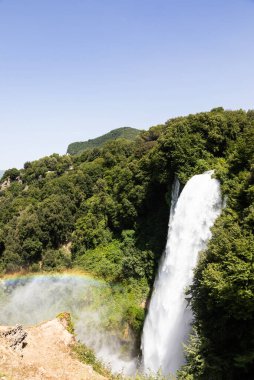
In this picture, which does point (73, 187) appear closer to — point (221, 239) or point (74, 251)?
point (74, 251)

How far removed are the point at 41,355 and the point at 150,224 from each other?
72.3ft

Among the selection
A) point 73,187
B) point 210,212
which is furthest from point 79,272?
point 210,212

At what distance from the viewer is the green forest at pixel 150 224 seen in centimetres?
1808

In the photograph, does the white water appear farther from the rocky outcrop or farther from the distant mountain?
the distant mountain

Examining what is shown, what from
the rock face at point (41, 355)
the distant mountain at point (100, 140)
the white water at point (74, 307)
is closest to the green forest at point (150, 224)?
the white water at point (74, 307)

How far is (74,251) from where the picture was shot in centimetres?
4906

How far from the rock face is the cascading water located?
25.8 ft

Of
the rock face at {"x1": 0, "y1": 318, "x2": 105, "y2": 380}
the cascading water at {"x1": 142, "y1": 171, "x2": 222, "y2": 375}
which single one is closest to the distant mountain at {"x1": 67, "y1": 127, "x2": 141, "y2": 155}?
the cascading water at {"x1": 142, "y1": 171, "x2": 222, "y2": 375}

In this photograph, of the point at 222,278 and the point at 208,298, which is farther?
the point at 208,298

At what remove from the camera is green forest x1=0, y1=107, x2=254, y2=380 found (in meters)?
18.1

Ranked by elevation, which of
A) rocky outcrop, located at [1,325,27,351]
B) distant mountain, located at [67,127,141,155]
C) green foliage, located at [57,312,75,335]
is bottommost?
green foliage, located at [57,312,75,335]

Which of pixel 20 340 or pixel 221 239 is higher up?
pixel 221 239

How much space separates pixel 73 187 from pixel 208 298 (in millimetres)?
39902

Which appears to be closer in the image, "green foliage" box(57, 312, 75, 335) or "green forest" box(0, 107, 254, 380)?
"green forest" box(0, 107, 254, 380)
